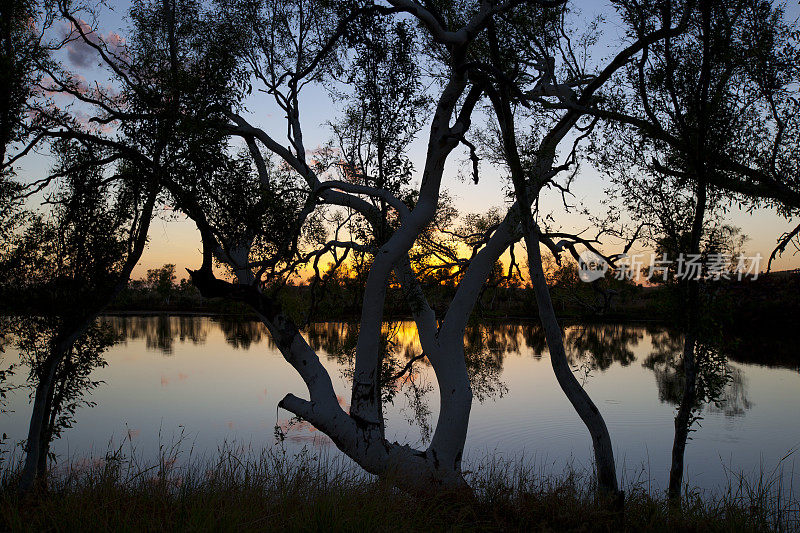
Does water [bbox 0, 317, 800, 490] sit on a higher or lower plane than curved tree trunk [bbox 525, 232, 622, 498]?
lower

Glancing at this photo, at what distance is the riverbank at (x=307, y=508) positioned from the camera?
389cm

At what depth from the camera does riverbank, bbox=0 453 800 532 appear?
3.89 m

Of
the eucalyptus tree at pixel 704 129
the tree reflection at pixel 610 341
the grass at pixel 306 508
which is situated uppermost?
the eucalyptus tree at pixel 704 129

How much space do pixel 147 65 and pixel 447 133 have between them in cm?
463

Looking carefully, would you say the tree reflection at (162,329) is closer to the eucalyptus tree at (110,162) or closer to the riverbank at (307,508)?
the eucalyptus tree at (110,162)

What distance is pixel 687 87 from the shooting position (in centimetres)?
804

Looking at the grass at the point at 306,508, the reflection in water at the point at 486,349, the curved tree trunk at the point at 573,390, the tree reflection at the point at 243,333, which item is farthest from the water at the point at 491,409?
the tree reflection at the point at 243,333

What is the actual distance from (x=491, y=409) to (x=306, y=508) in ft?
54.1

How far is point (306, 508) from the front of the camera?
162 inches

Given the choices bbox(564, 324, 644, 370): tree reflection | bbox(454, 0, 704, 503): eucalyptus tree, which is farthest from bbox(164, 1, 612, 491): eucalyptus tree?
bbox(564, 324, 644, 370): tree reflection

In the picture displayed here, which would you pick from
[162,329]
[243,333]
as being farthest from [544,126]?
[162,329]

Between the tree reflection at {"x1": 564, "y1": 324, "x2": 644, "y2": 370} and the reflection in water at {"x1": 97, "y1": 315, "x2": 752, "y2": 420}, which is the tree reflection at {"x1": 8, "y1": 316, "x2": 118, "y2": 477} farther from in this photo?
the tree reflection at {"x1": 564, "y1": 324, "x2": 644, "y2": 370}

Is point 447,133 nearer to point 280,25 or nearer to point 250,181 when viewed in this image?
point 250,181

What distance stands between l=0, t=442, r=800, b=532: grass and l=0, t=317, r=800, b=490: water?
10.8ft
